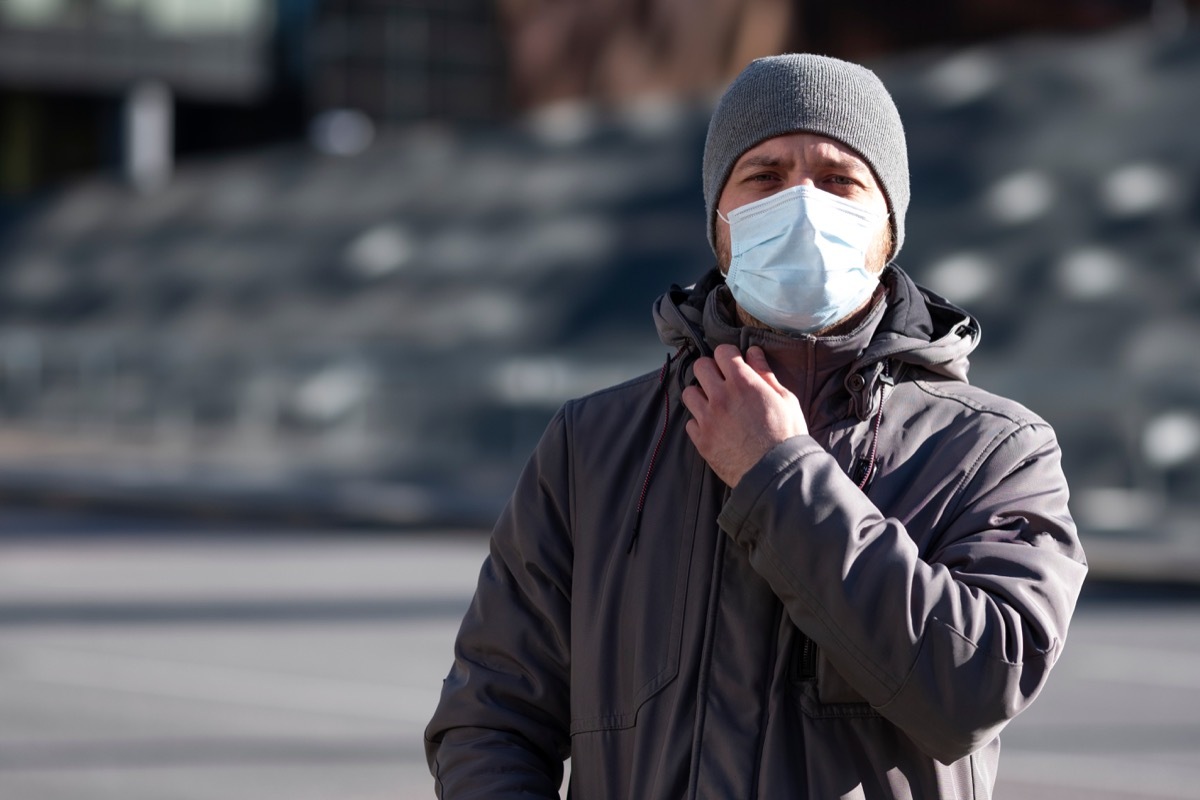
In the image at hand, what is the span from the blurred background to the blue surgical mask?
177 inches

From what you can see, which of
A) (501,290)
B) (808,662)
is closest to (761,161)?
(808,662)

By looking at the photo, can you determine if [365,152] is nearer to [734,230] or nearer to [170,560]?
[170,560]

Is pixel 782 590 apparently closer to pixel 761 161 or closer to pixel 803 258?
pixel 803 258

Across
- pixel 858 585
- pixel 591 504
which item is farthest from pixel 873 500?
pixel 591 504

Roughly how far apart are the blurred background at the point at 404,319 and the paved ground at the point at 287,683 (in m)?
0.04

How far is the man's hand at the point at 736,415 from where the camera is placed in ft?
7.00

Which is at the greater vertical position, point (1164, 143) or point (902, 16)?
point (902, 16)

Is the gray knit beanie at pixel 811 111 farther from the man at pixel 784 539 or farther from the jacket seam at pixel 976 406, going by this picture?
the jacket seam at pixel 976 406

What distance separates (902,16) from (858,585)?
3018 centimetres

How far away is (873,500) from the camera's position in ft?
7.16

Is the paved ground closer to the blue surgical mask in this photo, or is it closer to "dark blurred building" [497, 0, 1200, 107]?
the blue surgical mask

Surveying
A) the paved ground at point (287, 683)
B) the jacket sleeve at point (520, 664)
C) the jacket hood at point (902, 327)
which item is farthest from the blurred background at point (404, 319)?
the jacket hood at point (902, 327)

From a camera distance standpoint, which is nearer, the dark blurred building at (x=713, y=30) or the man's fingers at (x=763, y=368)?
the man's fingers at (x=763, y=368)

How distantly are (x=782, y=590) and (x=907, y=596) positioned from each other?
5.9 inches
